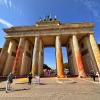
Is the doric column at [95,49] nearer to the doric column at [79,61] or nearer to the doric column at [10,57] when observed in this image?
the doric column at [79,61]

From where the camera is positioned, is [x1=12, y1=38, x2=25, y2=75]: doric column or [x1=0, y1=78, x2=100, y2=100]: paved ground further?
[x1=12, y1=38, x2=25, y2=75]: doric column

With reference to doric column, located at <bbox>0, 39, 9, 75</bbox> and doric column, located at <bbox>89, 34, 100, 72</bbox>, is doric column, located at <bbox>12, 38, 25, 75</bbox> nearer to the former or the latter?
doric column, located at <bbox>0, 39, 9, 75</bbox>

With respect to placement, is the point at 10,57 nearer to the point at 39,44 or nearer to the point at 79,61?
the point at 39,44

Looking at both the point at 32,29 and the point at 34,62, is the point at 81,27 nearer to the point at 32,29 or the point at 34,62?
the point at 32,29

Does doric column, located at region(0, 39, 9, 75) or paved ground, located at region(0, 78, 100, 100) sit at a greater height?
doric column, located at region(0, 39, 9, 75)

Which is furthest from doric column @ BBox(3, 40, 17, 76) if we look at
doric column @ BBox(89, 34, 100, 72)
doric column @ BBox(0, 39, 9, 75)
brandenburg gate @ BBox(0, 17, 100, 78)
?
doric column @ BBox(89, 34, 100, 72)

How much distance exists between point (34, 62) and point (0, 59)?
9488 millimetres

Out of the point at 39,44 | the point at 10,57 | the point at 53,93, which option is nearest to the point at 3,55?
the point at 10,57

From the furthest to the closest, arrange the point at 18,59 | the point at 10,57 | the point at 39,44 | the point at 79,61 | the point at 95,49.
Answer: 1. the point at 10,57
2. the point at 39,44
3. the point at 18,59
4. the point at 95,49
5. the point at 79,61

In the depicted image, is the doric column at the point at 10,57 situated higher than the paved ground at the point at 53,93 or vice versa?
the doric column at the point at 10,57

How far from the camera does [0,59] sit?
31.8m

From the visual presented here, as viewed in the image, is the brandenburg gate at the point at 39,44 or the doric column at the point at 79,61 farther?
the brandenburg gate at the point at 39,44

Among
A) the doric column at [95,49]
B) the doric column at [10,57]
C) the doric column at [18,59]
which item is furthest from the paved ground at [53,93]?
the doric column at [10,57]

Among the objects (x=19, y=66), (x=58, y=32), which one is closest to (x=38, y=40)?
(x=58, y=32)
